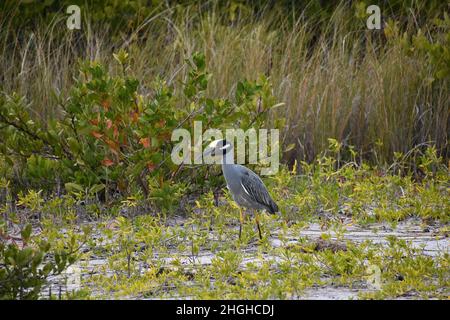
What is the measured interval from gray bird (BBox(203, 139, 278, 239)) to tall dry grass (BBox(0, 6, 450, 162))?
5.80 ft

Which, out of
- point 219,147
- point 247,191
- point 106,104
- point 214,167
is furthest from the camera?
point 214,167

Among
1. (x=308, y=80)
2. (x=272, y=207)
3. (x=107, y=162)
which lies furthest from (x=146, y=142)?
(x=308, y=80)

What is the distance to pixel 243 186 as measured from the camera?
6195mm

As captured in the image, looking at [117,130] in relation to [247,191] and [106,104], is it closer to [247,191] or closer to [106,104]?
[106,104]

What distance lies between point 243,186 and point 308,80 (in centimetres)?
260

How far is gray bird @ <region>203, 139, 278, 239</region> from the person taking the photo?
6184mm

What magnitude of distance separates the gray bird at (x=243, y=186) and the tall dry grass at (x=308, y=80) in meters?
1.77

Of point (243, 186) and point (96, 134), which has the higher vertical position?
point (96, 134)

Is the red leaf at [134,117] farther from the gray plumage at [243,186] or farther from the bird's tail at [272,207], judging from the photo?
the bird's tail at [272,207]

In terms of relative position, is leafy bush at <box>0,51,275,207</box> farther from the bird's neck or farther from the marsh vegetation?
the bird's neck

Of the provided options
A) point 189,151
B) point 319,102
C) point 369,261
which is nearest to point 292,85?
point 319,102

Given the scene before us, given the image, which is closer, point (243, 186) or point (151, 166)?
point (243, 186)

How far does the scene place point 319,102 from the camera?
329 inches

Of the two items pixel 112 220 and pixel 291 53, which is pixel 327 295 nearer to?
pixel 112 220
